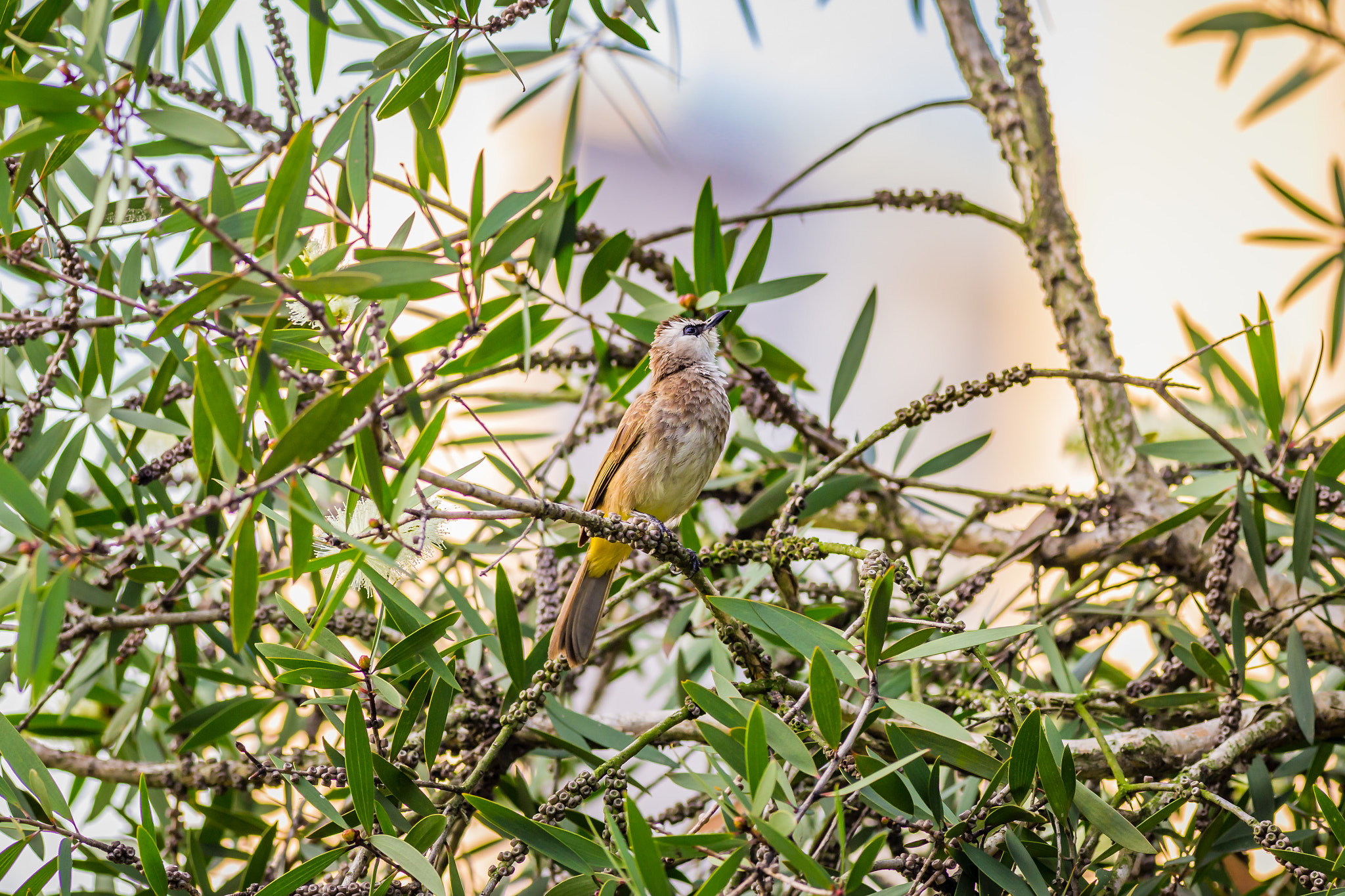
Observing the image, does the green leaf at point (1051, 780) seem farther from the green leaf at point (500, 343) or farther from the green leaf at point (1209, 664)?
the green leaf at point (500, 343)

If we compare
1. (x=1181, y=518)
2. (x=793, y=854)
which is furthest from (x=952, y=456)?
(x=793, y=854)

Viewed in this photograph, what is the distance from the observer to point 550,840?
99cm

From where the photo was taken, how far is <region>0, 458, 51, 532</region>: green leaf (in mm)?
722

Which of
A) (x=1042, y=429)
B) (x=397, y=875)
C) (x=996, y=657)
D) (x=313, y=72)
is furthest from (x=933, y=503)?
(x=1042, y=429)

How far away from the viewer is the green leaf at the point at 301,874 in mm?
974

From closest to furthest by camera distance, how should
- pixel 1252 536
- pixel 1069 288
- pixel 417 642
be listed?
pixel 417 642 < pixel 1252 536 < pixel 1069 288

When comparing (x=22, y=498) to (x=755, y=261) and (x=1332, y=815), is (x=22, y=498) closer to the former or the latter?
(x=755, y=261)

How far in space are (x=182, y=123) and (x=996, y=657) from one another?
1331 millimetres

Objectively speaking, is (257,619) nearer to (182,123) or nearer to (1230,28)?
(182,123)

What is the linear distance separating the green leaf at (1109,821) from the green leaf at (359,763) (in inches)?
29.1

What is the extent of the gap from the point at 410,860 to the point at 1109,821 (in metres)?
0.72

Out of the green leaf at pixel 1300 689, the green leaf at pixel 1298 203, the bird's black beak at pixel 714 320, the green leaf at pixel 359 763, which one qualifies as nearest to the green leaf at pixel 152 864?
the green leaf at pixel 359 763

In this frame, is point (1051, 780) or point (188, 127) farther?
point (1051, 780)

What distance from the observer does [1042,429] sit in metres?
5.16
